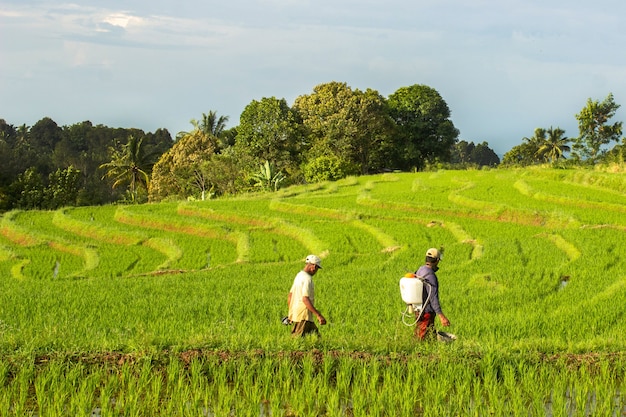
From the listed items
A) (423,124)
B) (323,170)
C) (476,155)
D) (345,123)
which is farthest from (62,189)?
(476,155)

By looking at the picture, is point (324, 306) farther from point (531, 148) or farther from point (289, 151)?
point (531, 148)

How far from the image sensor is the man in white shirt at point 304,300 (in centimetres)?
621

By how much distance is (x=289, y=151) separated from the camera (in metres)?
34.5

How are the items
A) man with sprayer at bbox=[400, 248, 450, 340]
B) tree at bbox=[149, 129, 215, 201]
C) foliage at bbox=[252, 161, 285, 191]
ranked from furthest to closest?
tree at bbox=[149, 129, 215, 201]
foliage at bbox=[252, 161, 285, 191]
man with sprayer at bbox=[400, 248, 450, 340]

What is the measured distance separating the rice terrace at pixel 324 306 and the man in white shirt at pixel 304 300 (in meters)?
0.22

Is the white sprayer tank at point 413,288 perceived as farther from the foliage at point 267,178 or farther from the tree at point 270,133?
the tree at point 270,133

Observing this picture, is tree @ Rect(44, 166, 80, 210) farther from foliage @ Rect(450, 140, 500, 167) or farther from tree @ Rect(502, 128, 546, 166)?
foliage @ Rect(450, 140, 500, 167)

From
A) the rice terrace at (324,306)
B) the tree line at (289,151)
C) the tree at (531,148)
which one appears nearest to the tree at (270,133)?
the tree line at (289,151)

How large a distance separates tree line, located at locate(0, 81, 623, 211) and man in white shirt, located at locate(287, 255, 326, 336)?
943 inches

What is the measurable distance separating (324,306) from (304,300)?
314 cm

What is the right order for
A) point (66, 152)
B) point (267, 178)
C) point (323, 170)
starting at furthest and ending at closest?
point (66, 152) → point (323, 170) → point (267, 178)

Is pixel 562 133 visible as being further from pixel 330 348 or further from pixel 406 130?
pixel 330 348

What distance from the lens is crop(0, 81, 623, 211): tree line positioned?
33.4m

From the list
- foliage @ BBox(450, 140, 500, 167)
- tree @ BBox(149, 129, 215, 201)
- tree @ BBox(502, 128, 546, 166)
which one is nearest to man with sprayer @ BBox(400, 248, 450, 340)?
tree @ BBox(149, 129, 215, 201)
